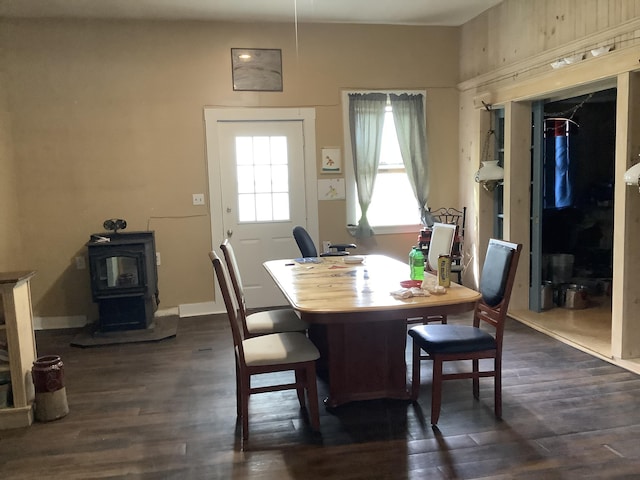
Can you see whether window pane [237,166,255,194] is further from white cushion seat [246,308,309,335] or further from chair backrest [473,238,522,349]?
chair backrest [473,238,522,349]

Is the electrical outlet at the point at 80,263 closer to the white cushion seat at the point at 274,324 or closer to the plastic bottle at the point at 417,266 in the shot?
the white cushion seat at the point at 274,324

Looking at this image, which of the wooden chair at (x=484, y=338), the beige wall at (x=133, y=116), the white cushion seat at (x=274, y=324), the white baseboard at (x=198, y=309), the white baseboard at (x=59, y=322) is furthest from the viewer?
the white baseboard at (x=198, y=309)

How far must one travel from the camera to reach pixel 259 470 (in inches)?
97.8

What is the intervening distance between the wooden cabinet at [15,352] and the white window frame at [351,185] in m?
3.34

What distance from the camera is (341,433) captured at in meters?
2.80

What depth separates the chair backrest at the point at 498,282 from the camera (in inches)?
113

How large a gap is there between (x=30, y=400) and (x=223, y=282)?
4.80 ft

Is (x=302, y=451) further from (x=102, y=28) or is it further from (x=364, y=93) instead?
(x=102, y=28)

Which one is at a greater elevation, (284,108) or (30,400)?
(284,108)

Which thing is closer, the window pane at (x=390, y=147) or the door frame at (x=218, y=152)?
the door frame at (x=218, y=152)

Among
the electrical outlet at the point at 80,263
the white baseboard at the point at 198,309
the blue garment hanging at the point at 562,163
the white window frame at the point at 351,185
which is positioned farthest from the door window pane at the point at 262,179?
the blue garment hanging at the point at 562,163

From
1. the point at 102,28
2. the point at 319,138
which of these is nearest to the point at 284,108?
the point at 319,138

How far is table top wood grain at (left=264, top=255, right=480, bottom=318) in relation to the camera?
2.61 metres

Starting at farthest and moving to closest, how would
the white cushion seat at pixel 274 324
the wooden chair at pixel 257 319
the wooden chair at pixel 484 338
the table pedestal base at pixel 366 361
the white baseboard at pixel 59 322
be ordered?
1. the white baseboard at pixel 59 322
2. the white cushion seat at pixel 274 324
3. the wooden chair at pixel 257 319
4. the table pedestal base at pixel 366 361
5. the wooden chair at pixel 484 338
